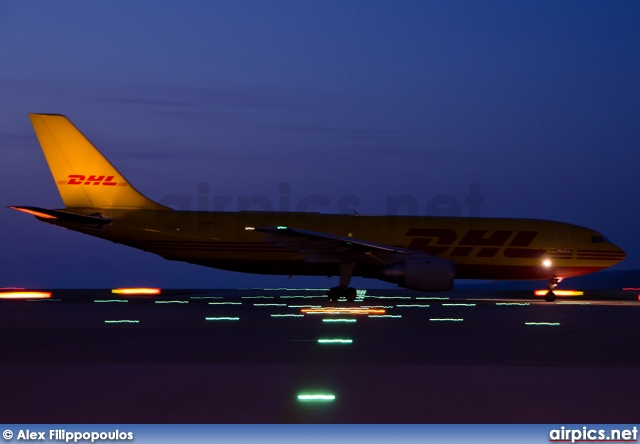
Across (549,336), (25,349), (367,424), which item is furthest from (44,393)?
(549,336)

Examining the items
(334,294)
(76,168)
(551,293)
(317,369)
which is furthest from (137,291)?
(317,369)

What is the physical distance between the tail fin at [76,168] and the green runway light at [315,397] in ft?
65.9

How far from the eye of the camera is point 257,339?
12.9 meters

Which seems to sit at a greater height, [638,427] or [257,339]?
[257,339]

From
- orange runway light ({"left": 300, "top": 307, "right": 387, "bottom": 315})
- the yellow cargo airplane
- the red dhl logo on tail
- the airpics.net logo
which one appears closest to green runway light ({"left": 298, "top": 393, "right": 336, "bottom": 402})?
the airpics.net logo

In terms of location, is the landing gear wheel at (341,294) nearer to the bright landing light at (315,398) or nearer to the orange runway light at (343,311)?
the orange runway light at (343,311)

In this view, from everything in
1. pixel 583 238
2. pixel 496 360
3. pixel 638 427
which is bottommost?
pixel 638 427

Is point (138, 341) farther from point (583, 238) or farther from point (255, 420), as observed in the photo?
point (583, 238)

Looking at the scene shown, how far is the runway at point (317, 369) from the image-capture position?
6.91 m

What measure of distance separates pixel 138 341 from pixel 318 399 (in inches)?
225

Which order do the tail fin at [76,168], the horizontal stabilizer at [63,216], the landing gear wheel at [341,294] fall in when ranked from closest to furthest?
the landing gear wheel at [341,294], the horizontal stabilizer at [63,216], the tail fin at [76,168]

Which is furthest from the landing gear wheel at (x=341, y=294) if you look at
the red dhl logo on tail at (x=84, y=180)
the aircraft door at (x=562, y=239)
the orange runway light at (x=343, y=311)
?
the red dhl logo on tail at (x=84, y=180)

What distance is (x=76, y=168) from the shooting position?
26.4 metres

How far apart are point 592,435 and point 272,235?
19348 mm
